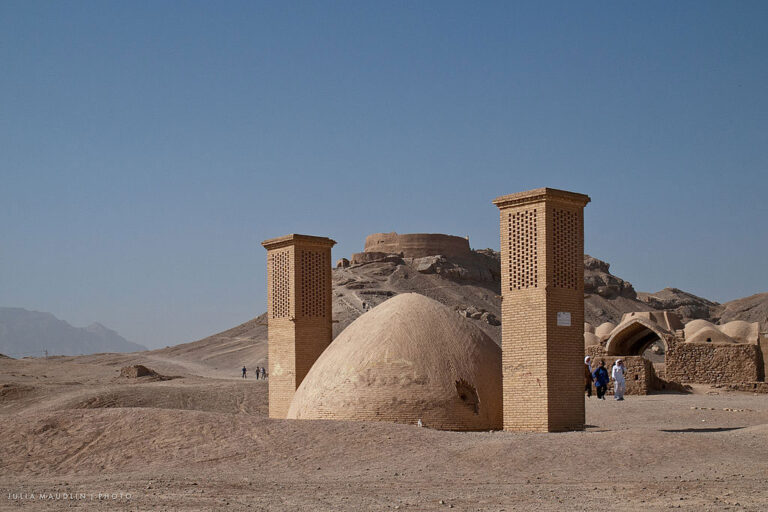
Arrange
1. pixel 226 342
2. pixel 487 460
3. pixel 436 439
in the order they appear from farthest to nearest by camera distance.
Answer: pixel 226 342 < pixel 436 439 < pixel 487 460

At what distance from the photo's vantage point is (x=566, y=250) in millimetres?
12406

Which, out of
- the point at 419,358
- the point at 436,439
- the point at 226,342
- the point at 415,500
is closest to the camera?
the point at 415,500

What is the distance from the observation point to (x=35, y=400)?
2566 centimetres

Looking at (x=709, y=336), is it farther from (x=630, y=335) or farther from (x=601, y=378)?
(x=601, y=378)

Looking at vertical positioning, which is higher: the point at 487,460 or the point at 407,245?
the point at 407,245

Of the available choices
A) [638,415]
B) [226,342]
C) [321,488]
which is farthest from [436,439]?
[226,342]

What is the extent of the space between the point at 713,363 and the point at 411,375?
607 inches

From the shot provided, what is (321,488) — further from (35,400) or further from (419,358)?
(35,400)

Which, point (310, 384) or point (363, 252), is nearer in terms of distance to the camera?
point (310, 384)

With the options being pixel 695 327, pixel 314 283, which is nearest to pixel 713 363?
pixel 695 327

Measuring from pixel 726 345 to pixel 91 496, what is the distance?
21.8m

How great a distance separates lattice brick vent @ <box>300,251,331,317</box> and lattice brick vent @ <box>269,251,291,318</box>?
294 mm

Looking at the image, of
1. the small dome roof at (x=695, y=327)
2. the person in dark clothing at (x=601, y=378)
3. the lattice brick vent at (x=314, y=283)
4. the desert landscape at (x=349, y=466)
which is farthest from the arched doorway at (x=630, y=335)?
the desert landscape at (x=349, y=466)

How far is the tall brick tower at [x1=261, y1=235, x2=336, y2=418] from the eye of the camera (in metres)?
16.1
